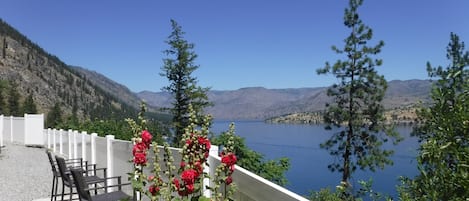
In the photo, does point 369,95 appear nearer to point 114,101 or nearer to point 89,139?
point 89,139

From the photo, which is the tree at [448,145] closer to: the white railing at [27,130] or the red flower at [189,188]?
the red flower at [189,188]

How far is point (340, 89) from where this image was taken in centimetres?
2656

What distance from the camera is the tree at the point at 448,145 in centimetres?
193

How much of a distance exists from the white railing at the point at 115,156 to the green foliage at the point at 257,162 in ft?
7.71

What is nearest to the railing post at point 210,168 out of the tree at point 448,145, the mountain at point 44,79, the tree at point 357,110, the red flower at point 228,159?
the red flower at point 228,159

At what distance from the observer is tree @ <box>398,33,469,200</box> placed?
193cm

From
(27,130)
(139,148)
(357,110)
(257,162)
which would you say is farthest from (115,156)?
(357,110)

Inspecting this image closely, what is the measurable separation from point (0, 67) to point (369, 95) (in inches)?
3141

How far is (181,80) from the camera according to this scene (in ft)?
93.7

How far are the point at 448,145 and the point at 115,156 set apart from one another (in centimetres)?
586

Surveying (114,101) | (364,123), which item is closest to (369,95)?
(364,123)

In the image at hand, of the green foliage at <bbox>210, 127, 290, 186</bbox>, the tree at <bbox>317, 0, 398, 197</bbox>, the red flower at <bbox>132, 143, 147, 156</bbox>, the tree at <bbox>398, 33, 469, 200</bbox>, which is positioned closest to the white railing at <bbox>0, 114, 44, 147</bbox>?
the green foliage at <bbox>210, 127, 290, 186</bbox>

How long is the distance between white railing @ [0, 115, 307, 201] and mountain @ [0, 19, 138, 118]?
69.4 m

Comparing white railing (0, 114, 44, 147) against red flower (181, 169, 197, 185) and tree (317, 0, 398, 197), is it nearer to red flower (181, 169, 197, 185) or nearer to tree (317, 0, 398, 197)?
tree (317, 0, 398, 197)
